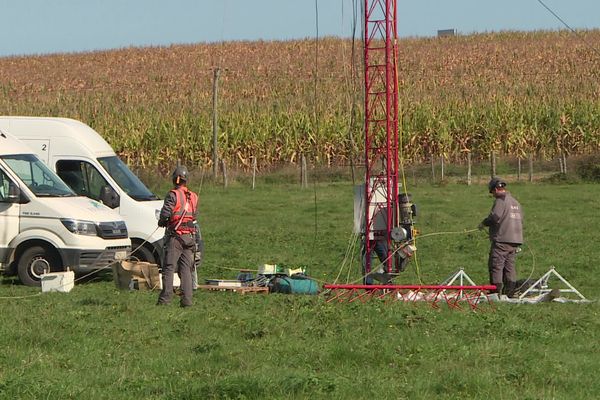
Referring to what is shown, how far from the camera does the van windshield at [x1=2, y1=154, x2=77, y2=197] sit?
796 inches

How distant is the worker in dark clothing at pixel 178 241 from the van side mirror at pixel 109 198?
18.7 feet

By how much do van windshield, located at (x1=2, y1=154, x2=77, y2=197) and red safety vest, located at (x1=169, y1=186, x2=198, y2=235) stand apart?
4.76m

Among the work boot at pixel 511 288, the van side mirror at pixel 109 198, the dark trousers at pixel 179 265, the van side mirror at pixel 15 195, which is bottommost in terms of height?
the work boot at pixel 511 288

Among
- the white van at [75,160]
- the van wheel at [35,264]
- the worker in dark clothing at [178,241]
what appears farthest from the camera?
the white van at [75,160]

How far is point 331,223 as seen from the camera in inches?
1242

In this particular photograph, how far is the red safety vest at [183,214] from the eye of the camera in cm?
1605

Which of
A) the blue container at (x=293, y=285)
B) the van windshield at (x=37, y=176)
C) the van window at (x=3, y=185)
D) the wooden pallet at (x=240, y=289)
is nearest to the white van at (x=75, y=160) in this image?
the van windshield at (x=37, y=176)

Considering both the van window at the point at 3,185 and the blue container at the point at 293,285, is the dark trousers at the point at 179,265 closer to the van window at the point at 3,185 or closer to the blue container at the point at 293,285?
the blue container at the point at 293,285

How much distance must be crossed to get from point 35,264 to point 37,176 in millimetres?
1590

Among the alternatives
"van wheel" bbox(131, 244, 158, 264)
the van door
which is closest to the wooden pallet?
"van wheel" bbox(131, 244, 158, 264)

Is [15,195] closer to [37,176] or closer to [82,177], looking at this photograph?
[37,176]

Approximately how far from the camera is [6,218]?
782 inches

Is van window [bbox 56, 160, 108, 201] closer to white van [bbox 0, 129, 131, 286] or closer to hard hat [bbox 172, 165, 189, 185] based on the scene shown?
white van [bbox 0, 129, 131, 286]

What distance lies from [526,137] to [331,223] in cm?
2085
